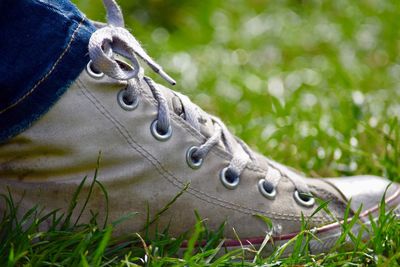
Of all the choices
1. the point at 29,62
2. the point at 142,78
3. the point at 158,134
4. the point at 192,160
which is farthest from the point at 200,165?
the point at 29,62

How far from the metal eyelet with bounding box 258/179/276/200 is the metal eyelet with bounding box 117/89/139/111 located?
0.35 metres

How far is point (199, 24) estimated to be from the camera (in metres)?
4.43

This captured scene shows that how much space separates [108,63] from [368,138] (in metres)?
1.21

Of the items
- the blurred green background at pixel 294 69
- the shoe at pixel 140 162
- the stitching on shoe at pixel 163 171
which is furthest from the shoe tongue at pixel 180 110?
the blurred green background at pixel 294 69

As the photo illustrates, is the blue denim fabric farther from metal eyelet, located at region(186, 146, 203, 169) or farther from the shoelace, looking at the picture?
metal eyelet, located at region(186, 146, 203, 169)

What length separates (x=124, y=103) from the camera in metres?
1.69

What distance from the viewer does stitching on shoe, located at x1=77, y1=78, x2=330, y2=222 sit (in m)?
1.66

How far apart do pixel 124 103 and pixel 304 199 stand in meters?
0.50

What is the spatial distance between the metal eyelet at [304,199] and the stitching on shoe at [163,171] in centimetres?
4

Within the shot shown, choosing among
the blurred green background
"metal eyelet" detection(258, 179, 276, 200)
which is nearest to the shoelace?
"metal eyelet" detection(258, 179, 276, 200)

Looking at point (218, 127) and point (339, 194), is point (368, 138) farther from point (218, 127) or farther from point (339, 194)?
point (218, 127)

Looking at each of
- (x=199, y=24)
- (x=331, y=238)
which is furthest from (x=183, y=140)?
(x=199, y=24)

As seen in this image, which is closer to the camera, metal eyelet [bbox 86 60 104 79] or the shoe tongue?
metal eyelet [bbox 86 60 104 79]

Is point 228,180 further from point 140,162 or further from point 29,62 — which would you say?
point 29,62
